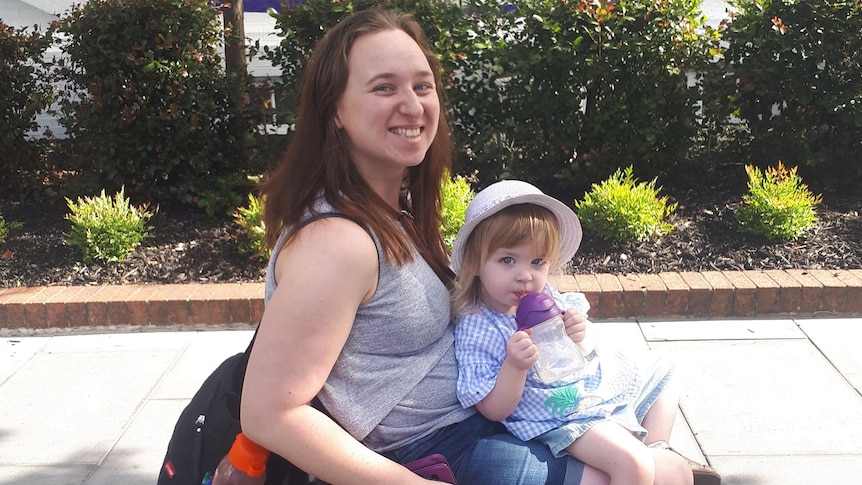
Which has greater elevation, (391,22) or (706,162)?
(391,22)

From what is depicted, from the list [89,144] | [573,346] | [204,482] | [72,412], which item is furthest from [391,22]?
[89,144]

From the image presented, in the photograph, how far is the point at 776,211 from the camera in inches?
188

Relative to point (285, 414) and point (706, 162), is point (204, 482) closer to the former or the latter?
point (285, 414)

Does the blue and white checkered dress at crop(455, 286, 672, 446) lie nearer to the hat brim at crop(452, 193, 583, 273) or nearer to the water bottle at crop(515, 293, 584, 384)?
the water bottle at crop(515, 293, 584, 384)

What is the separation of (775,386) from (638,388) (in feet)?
5.54

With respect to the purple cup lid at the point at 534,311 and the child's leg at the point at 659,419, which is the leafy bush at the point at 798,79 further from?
the purple cup lid at the point at 534,311

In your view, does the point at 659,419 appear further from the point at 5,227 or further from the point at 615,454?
the point at 5,227

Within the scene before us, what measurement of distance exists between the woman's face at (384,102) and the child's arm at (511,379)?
49 centimetres

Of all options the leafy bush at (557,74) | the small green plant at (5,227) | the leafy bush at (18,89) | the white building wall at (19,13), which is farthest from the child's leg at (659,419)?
the white building wall at (19,13)

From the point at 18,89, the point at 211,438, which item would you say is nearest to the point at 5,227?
the point at 18,89

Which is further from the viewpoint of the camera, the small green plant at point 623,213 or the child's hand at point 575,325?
the small green plant at point 623,213

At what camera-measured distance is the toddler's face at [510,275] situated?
2084 millimetres

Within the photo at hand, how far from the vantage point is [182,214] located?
564cm

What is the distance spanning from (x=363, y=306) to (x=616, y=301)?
2.89 metres
